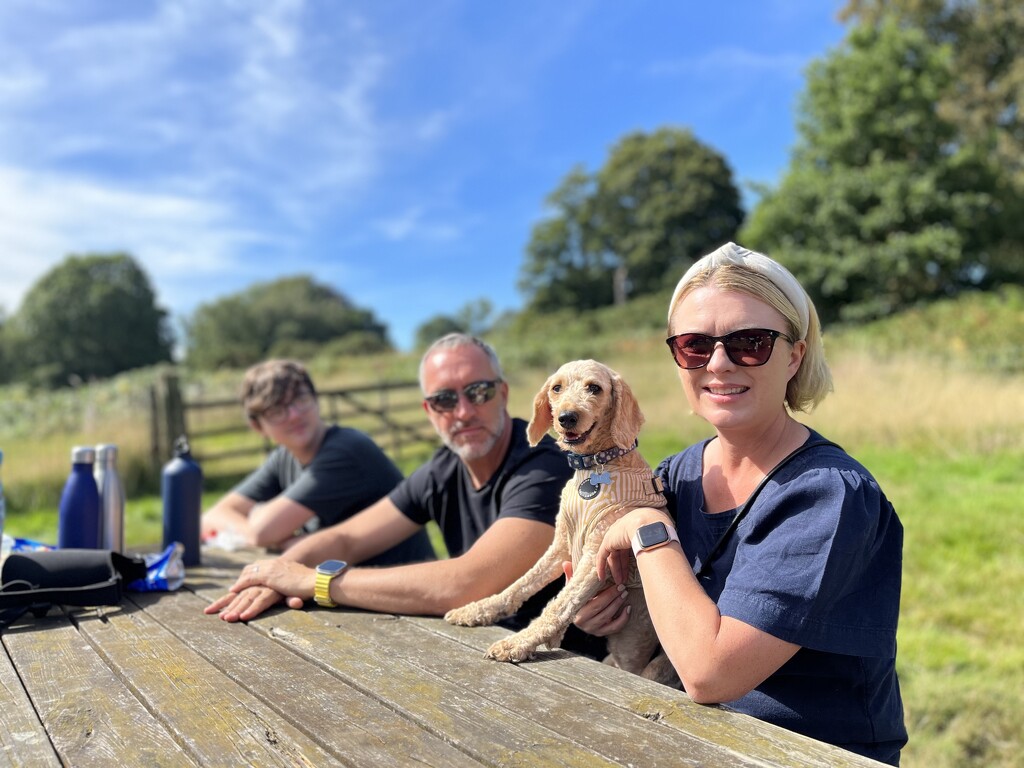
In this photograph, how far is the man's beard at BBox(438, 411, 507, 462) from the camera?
9.35ft

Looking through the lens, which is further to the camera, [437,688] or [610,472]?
[610,472]

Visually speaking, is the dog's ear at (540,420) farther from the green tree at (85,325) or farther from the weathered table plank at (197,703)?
the green tree at (85,325)

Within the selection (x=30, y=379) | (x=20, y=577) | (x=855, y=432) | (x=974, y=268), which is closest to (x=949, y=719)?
(x=20, y=577)

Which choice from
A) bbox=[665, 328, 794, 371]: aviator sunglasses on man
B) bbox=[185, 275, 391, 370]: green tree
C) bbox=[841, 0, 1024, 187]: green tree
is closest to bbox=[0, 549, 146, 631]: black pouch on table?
bbox=[665, 328, 794, 371]: aviator sunglasses on man

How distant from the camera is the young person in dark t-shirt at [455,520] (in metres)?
2.44

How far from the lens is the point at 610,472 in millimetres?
2025

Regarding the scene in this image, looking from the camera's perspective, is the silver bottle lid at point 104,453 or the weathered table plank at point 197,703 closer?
the weathered table plank at point 197,703

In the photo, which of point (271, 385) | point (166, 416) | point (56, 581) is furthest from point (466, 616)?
point (166, 416)

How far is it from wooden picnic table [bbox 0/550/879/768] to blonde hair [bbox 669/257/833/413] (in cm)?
85

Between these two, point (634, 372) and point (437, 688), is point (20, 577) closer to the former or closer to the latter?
point (437, 688)

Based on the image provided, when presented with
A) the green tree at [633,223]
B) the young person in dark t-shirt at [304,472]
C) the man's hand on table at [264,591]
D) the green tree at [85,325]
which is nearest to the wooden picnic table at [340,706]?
the man's hand on table at [264,591]

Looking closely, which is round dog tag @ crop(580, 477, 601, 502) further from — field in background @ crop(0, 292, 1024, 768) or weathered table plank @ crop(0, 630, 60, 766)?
field in background @ crop(0, 292, 1024, 768)

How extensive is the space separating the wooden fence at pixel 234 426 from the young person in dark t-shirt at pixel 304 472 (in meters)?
7.10

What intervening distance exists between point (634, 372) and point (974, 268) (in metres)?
11.2
